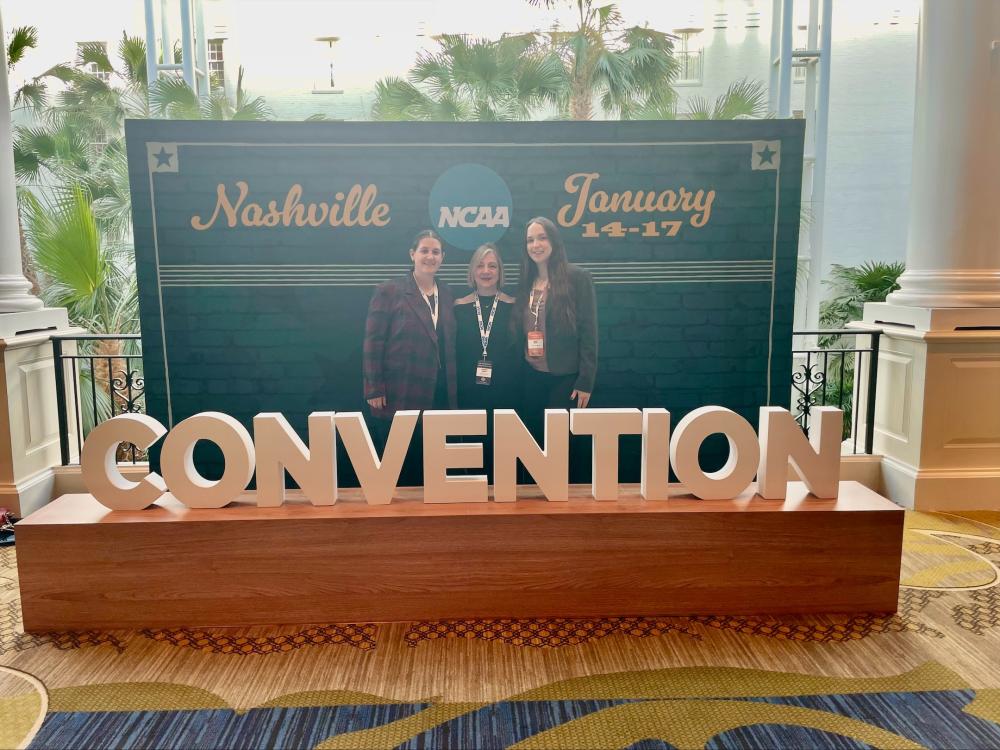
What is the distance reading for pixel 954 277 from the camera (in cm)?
377

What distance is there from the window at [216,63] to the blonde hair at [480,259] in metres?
9.22

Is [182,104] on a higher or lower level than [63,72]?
lower

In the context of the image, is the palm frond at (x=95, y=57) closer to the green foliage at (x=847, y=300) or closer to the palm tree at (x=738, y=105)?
the palm tree at (x=738, y=105)

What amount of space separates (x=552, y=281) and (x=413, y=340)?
72 centimetres

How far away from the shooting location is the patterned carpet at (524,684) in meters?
1.85

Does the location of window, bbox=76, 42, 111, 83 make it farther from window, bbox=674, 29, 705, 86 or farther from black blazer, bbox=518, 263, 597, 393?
black blazer, bbox=518, 263, 597, 393

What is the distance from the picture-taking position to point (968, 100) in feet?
12.1

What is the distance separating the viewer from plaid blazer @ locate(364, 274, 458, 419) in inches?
137

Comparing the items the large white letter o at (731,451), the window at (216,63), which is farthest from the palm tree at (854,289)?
the window at (216,63)

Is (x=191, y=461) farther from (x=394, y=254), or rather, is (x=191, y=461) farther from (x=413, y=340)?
(x=394, y=254)

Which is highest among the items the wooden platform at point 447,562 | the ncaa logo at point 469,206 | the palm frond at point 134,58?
the palm frond at point 134,58

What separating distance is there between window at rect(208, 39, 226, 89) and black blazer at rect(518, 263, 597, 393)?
9468mm

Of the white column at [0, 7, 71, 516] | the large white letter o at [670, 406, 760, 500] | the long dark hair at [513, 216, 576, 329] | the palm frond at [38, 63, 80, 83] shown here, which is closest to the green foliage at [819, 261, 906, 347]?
the long dark hair at [513, 216, 576, 329]

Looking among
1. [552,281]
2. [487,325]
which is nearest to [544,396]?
[487,325]
